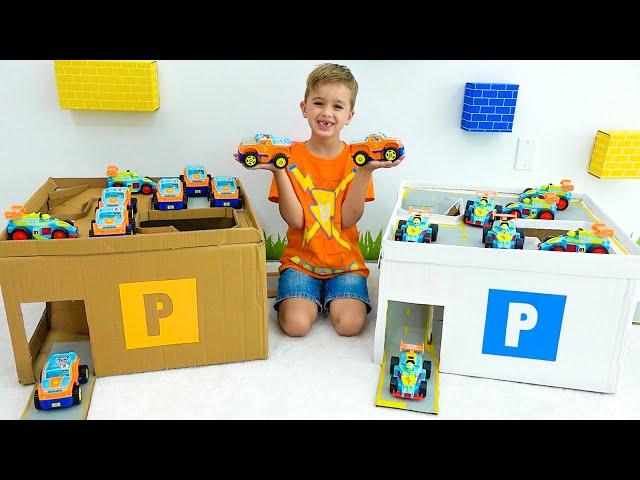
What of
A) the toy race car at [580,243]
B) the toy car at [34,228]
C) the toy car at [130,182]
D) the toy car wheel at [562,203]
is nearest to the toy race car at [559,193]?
the toy car wheel at [562,203]

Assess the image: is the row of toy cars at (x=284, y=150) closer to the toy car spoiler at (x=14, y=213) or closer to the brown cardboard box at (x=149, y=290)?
the brown cardboard box at (x=149, y=290)

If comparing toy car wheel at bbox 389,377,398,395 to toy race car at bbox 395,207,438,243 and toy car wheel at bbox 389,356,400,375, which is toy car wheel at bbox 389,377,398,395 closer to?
toy car wheel at bbox 389,356,400,375

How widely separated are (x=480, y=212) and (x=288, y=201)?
1.47 ft

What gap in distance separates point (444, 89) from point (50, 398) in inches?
48.0

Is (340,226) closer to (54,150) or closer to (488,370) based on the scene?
(488,370)

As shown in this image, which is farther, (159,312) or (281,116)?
(281,116)

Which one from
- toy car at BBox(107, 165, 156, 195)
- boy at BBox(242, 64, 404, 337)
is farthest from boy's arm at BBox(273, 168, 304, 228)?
toy car at BBox(107, 165, 156, 195)

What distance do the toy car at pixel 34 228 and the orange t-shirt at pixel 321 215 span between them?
0.51 metres

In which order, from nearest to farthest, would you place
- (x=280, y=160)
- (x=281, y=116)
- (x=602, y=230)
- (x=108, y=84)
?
(x=602, y=230) → (x=280, y=160) → (x=108, y=84) → (x=281, y=116)

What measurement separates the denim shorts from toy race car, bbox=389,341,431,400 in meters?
0.29

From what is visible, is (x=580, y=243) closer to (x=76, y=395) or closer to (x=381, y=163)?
(x=381, y=163)

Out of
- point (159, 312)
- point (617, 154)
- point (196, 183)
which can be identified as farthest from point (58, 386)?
point (617, 154)

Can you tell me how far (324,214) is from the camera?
1.50 meters

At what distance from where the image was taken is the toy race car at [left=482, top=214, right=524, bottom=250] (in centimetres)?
121
